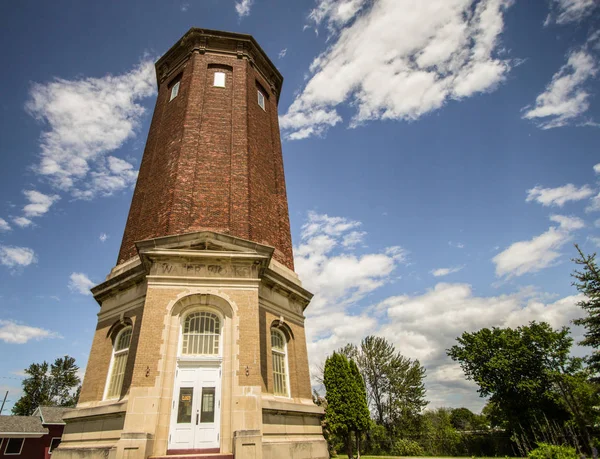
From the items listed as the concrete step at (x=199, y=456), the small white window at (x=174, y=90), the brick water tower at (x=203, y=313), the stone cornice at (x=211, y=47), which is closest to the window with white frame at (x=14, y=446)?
the brick water tower at (x=203, y=313)

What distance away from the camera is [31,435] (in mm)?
31328

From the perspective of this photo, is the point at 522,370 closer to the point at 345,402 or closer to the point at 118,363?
the point at 345,402

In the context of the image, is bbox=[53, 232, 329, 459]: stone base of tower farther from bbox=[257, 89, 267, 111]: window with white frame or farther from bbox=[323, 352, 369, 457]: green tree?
bbox=[323, 352, 369, 457]: green tree

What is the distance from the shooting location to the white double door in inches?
412

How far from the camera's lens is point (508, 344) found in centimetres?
3791

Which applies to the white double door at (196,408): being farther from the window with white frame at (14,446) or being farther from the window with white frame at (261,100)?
the window with white frame at (14,446)

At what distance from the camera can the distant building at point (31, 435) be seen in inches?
1203

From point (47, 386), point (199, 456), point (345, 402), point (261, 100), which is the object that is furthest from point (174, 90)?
point (47, 386)

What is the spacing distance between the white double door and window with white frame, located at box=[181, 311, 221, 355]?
56 cm

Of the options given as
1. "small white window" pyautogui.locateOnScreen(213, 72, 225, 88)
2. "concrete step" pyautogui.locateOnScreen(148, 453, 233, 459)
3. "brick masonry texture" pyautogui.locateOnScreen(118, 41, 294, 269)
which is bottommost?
"concrete step" pyautogui.locateOnScreen(148, 453, 233, 459)

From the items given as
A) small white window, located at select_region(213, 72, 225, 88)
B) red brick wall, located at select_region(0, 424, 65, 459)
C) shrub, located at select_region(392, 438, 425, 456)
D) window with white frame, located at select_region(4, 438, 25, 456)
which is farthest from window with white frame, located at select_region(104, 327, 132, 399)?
shrub, located at select_region(392, 438, 425, 456)

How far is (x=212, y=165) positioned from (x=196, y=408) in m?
10.9

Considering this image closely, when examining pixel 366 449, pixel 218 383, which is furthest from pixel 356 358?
pixel 218 383

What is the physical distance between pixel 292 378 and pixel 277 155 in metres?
12.9
